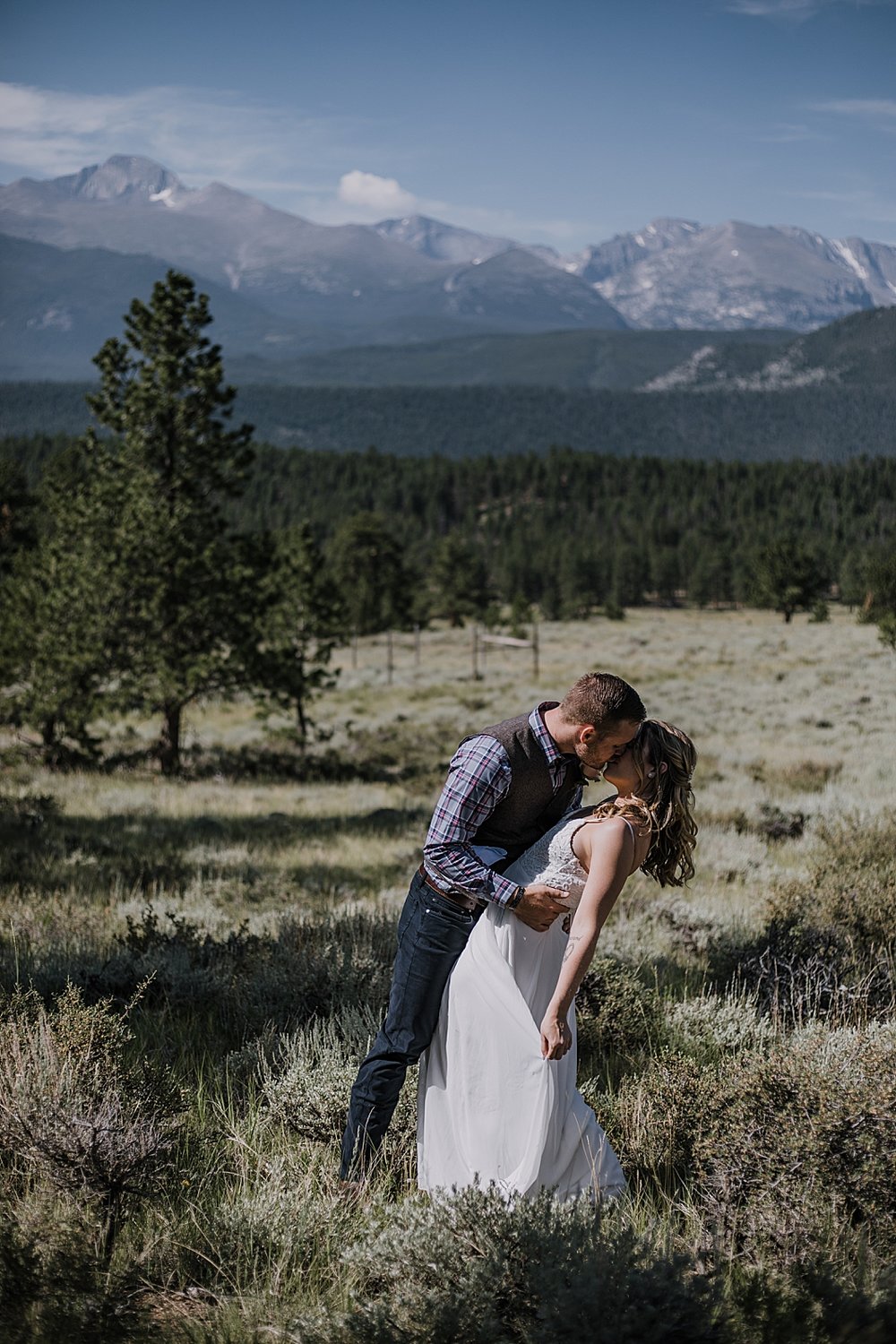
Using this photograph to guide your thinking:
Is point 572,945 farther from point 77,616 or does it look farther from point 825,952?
point 77,616

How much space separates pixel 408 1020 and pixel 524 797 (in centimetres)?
87

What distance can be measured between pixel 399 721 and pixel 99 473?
44.7ft

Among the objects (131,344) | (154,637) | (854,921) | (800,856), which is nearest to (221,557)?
(154,637)

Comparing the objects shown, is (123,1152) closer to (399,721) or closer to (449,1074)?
(449,1074)

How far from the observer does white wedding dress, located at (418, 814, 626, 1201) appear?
3.25m

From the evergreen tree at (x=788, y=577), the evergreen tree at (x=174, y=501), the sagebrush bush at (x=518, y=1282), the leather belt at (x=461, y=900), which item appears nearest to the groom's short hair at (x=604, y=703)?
the leather belt at (x=461, y=900)

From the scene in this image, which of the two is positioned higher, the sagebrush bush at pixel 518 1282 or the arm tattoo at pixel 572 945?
the arm tattoo at pixel 572 945

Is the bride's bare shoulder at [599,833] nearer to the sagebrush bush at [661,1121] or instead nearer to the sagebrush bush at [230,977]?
the sagebrush bush at [661,1121]

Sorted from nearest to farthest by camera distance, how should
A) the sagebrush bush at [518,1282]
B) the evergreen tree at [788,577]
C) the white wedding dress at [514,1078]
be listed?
the sagebrush bush at [518,1282]
the white wedding dress at [514,1078]
the evergreen tree at [788,577]

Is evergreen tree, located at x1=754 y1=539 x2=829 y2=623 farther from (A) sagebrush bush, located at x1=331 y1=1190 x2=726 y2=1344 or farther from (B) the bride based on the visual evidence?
(A) sagebrush bush, located at x1=331 y1=1190 x2=726 y2=1344

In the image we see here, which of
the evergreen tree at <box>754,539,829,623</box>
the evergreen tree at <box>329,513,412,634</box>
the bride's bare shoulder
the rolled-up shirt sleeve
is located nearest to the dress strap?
the bride's bare shoulder

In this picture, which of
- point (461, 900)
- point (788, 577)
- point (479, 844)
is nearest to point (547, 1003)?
point (461, 900)

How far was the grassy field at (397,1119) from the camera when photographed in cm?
256

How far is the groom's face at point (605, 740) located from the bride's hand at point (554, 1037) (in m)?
0.82
